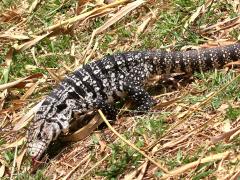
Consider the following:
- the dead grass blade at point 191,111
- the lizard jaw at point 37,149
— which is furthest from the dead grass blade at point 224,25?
the lizard jaw at point 37,149

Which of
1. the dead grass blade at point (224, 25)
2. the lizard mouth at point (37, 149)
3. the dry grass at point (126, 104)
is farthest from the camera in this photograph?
the dead grass blade at point (224, 25)

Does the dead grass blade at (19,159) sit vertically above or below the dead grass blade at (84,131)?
below

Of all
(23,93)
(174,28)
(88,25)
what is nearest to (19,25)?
(88,25)

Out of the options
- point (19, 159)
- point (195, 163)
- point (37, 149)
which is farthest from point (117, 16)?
point (195, 163)

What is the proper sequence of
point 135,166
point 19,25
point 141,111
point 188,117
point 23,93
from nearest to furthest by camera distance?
point 135,166, point 188,117, point 141,111, point 23,93, point 19,25

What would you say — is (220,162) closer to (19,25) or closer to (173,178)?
(173,178)

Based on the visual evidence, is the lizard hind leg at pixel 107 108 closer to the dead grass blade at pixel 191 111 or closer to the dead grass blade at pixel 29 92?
the dead grass blade at pixel 191 111

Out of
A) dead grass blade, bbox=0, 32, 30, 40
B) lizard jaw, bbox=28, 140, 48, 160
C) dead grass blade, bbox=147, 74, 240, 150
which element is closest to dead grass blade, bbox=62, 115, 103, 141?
lizard jaw, bbox=28, 140, 48, 160
